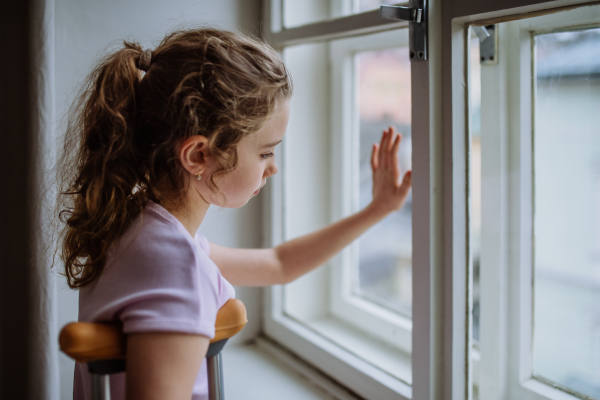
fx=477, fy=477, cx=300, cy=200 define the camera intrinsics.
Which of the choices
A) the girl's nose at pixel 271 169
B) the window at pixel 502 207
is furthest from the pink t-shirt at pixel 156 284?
the window at pixel 502 207

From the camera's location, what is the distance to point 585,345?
699 millimetres

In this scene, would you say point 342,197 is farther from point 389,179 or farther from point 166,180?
point 166,180

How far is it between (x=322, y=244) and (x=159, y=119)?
396 mm

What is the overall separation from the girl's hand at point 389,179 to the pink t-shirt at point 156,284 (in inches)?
14.3

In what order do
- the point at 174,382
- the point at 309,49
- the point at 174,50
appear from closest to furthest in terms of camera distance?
1. the point at 174,382
2. the point at 174,50
3. the point at 309,49

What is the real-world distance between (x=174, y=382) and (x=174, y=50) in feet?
1.34

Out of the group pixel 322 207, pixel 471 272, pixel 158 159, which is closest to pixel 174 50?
pixel 158 159

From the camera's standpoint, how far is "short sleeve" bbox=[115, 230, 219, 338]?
20.7 inches

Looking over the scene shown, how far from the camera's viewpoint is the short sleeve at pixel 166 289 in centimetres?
52

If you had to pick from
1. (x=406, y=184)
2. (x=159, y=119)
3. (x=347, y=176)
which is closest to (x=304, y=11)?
(x=347, y=176)

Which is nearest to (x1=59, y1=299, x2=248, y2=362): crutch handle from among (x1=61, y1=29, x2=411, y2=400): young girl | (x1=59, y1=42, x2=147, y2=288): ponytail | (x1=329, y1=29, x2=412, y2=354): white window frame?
(x1=61, y1=29, x2=411, y2=400): young girl

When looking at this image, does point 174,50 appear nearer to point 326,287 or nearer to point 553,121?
point 553,121

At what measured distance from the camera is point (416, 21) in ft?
2.22

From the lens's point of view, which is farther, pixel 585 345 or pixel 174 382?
pixel 585 345
